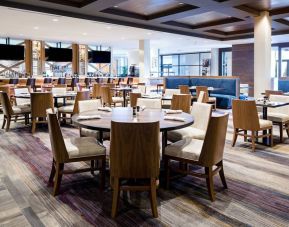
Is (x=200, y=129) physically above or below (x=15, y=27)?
below

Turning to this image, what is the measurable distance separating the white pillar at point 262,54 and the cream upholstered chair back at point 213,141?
20.0ft

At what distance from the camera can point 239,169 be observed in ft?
13.1

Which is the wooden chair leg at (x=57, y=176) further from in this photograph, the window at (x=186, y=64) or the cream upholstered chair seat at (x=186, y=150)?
the window at (x=186, y=64)

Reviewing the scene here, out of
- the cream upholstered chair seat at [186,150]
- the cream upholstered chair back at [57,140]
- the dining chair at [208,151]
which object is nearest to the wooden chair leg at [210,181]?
the dining chair at [208,151]

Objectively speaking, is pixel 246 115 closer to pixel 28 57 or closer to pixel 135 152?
pixel 135 152

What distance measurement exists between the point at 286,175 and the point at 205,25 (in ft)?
→ 29.2

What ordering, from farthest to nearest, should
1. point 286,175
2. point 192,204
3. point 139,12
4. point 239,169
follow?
point 139,12, point 239,169, point 286,175, point 192,204

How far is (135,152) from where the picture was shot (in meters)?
2.57

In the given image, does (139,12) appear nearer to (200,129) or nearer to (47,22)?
(47,22)

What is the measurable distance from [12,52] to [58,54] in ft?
7.76

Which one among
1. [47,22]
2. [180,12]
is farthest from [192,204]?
[47,22]

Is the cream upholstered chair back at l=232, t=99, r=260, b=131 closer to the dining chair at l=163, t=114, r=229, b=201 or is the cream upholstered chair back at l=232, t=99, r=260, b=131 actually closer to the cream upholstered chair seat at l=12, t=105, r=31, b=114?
the dining chair at l=163, t=114, r=229, b=201

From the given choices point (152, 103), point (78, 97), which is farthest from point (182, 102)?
point (78, 97)

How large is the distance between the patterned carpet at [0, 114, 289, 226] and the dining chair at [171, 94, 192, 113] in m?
1.37
